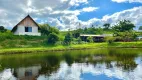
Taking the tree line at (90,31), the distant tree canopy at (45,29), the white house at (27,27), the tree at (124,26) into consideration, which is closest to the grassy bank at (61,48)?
the tree line at (90,31)

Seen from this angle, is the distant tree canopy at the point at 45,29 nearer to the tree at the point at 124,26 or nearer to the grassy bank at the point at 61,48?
the grassy bank at the point at 61,48

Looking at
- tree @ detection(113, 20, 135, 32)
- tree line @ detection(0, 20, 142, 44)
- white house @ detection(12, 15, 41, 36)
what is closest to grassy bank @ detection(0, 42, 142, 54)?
tree line @ detection(0, 20, 142, 44)

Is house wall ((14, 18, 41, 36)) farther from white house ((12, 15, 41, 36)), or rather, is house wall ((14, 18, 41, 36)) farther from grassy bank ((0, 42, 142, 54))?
grassy bank ((0, 42, 142, 54))

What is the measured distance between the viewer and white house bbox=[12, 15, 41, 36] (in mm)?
69812

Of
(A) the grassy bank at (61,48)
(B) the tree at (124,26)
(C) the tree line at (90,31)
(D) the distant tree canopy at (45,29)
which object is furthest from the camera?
(B) the tree at (124,26)

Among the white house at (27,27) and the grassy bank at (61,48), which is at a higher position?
the white house at (27,27)

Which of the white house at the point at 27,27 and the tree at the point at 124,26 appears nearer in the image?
the white house at the point at 27,27

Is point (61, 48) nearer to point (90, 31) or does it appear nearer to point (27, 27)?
point (27, 27)

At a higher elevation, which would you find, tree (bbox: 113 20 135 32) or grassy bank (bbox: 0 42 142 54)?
tree (bbox: 113 20 135 32)

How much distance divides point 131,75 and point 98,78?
3887mm

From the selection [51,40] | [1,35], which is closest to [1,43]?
[1,35]

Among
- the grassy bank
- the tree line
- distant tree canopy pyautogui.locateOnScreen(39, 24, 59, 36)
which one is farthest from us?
distant tree canopy pyautogui.locateOnScreen(39, 24, 59, 36)

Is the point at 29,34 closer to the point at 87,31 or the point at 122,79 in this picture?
the point at 122,79

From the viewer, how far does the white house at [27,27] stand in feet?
229
